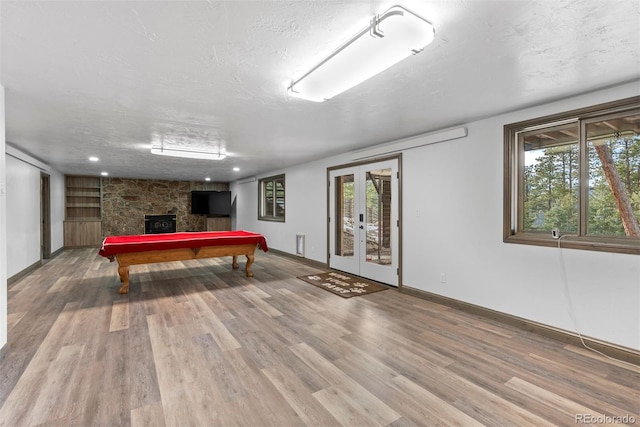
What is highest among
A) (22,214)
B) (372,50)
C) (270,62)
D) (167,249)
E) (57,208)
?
(270,62)

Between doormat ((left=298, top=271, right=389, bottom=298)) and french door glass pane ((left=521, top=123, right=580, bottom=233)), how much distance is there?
2.19 meters

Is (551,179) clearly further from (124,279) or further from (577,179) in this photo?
(124,279)

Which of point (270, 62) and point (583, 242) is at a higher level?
point (270, 62)

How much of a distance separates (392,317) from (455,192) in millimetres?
1714

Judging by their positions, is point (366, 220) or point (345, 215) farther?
point (345, 215)

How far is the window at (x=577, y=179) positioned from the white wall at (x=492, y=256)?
0.09m

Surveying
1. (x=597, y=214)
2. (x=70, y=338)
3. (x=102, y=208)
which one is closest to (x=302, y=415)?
(x=70, y=338)

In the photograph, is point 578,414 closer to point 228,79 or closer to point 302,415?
point 302,415

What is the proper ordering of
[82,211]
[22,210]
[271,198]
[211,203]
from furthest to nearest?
[211,203] < [82,211] < [271,198] < [22,210]

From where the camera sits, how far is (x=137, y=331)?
2.88 m

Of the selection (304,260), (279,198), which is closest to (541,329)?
(304,260)

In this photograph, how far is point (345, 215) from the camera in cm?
545

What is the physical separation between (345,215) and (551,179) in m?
3.16

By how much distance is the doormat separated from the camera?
4271mm
